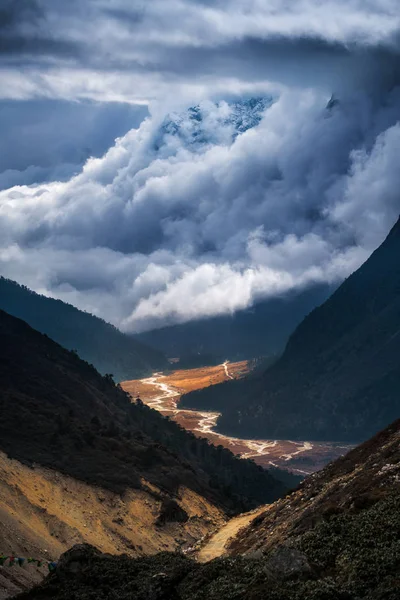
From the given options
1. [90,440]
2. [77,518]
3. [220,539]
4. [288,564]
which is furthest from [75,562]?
[90,440]

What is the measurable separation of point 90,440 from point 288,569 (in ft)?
305

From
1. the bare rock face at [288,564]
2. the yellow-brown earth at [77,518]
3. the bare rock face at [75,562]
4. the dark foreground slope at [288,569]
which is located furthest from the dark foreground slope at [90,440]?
the bare rock face at [288,564]

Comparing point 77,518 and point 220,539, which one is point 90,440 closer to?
point 77,518

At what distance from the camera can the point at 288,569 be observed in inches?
1454

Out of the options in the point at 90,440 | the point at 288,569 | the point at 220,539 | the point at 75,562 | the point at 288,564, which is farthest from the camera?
the point at 90,440

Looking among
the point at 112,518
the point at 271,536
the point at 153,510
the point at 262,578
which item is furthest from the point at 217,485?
the point at 262,578

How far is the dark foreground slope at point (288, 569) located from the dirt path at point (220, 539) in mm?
21428

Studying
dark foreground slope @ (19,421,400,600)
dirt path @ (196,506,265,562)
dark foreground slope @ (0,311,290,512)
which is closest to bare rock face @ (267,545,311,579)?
dark foreground slope @ (19,421,400,600)

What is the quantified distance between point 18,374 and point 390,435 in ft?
333

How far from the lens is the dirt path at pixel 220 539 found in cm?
7762

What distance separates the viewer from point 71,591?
4372 cm

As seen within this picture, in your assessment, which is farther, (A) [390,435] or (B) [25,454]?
(B) [25,454]

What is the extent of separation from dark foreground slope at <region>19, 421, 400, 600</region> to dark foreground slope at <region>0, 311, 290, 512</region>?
63.3 m

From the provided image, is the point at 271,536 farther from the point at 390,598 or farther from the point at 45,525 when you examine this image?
the point at 390,598
